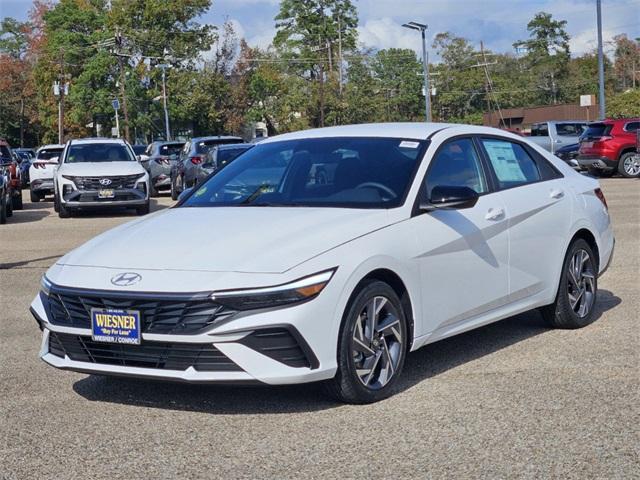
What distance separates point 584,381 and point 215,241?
2366 millimetres

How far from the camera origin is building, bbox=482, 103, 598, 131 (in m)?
79.6

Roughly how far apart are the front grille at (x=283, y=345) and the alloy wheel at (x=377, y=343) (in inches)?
13.5

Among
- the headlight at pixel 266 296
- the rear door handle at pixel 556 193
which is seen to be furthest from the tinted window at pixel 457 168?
the headlight at pixel 266 296

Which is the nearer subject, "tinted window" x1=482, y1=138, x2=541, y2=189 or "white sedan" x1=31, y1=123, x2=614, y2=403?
"white sedan" x1=31, y1=123, x2=614, y2=403

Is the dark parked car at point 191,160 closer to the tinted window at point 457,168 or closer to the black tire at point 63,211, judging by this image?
the black tire at point 63,211

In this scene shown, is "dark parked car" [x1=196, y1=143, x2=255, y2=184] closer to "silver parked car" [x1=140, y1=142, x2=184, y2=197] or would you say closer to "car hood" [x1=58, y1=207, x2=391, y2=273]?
"silver parked car" [x1=140, y1=142, x2=184, y2=197]

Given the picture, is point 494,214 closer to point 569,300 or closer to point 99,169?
point 569,300

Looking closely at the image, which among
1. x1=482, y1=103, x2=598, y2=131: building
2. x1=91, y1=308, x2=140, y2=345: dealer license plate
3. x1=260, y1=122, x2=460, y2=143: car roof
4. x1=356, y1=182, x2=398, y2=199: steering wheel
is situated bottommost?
x1=482, y1=103, x2=598, y2=131: building

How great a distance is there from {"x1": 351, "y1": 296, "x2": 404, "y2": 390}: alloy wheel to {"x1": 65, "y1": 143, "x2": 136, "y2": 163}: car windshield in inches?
686

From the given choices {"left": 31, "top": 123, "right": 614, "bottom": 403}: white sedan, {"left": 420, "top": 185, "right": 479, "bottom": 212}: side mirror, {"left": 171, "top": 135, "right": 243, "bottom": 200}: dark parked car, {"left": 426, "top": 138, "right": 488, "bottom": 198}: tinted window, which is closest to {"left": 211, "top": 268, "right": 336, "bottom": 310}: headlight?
{"left": 31, "top": 123, "right": 614, "bottom": 403}: white sedan

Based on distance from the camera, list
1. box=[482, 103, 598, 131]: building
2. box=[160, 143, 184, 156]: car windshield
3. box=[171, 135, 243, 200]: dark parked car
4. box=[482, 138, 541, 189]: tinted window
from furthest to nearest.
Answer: box=[482, 103, 598, 131]: building
box=[160, 143, 184, 156]: car windshield
box=[171, 135, 243, 200]: dark parked car
box=[482, 138, 541, 189]: tinted window

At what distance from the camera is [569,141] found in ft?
120

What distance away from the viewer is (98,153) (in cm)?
2266

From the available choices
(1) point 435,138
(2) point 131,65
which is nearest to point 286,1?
(2) point 131,65
